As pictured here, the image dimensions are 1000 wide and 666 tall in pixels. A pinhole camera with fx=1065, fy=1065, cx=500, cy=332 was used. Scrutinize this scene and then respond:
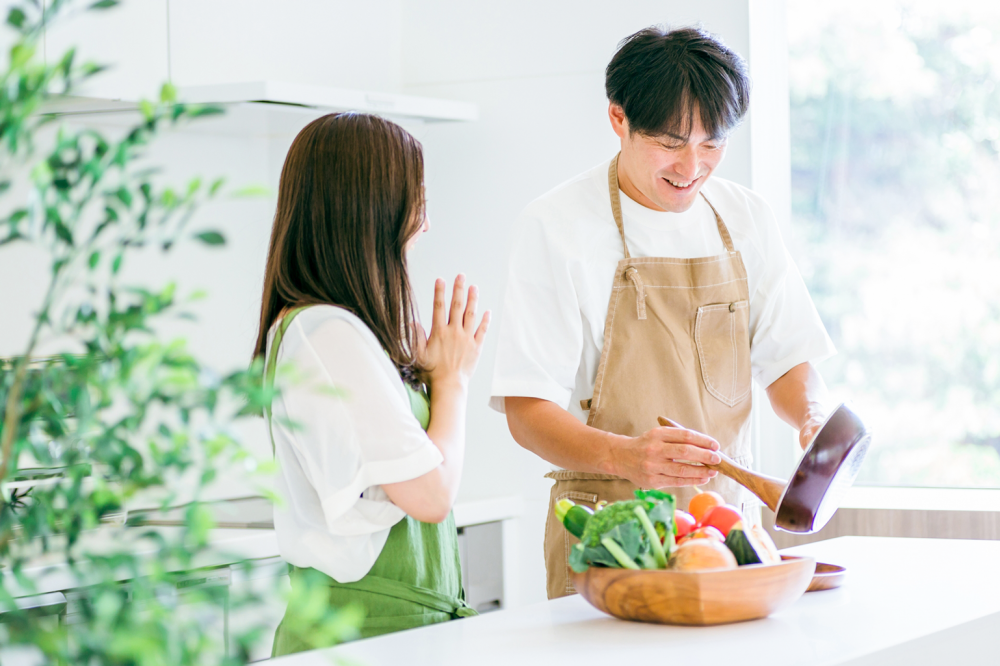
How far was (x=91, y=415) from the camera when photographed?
44cm

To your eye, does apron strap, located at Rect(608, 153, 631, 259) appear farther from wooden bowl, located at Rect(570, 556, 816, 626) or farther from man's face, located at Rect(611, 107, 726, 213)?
wooden bowl, located at Rect(570, 556, 816, 626)

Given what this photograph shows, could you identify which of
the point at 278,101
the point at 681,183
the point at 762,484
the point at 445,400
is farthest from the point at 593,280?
the point at 278,101

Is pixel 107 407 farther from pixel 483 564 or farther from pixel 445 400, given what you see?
pixel 483 564

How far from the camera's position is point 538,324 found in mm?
1728

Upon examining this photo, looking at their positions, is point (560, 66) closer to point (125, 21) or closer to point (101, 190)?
point (125, 21)

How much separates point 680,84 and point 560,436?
57 centimetres

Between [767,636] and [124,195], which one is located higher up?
[124,195]

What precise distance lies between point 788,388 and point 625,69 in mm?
624

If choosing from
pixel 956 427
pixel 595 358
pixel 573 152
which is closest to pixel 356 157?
pixel 595 358

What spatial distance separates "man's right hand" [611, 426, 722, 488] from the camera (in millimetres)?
1387

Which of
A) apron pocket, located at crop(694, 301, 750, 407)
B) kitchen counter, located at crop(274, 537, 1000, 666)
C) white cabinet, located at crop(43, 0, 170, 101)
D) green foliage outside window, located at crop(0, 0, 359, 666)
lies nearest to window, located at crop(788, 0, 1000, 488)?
apron pocket, located at crop(694, 301, 750, 407)

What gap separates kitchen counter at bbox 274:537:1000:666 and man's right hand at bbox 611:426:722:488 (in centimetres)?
22

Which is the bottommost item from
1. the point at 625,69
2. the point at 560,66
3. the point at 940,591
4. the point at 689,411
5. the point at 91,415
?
the point at 940,591

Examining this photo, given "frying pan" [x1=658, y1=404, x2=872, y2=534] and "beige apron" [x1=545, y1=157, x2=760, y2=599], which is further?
"beige apron" [x1=545, y1=157, x2=760, y2=599]
